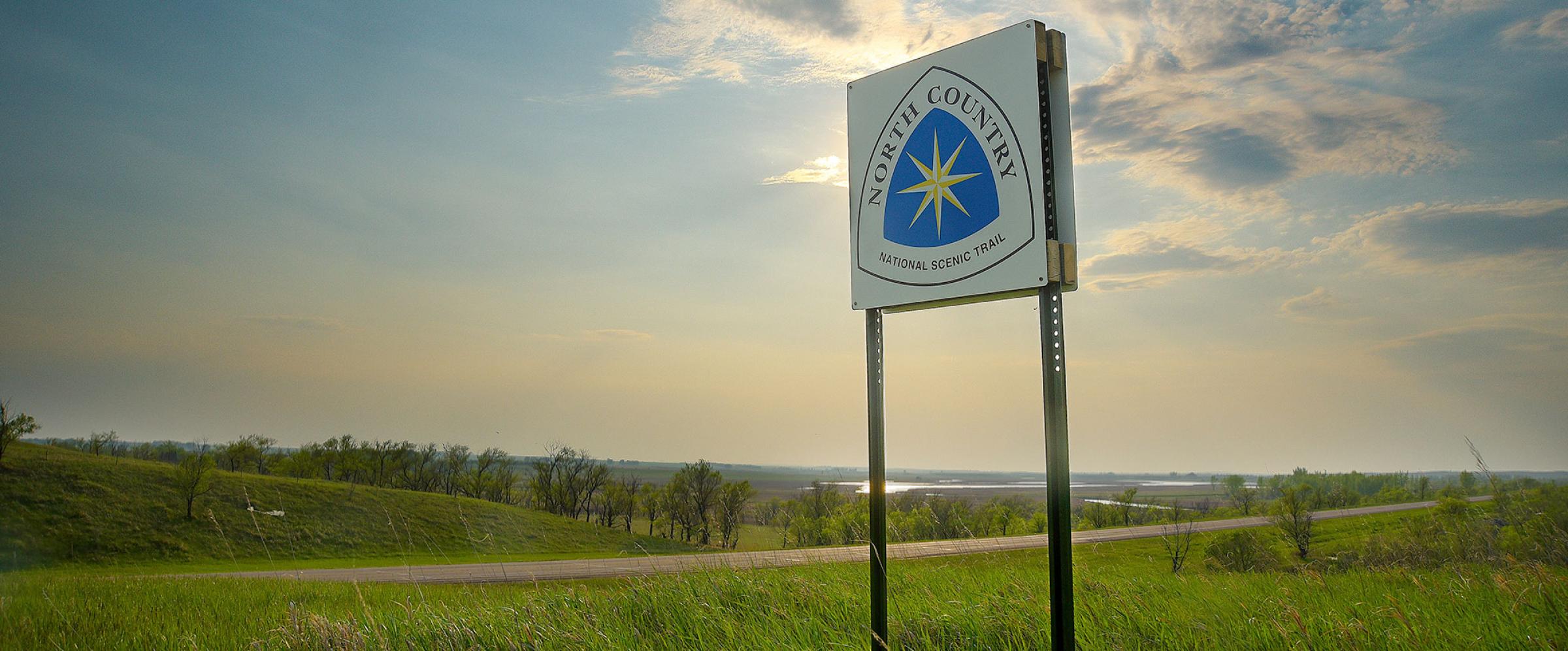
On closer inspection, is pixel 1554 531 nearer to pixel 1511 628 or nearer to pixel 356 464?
pixel 1511 628

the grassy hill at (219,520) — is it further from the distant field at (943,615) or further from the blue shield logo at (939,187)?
the blue shield logo at (939,187)

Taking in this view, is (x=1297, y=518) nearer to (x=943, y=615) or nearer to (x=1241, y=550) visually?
(x=1241, y=550)

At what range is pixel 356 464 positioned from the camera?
153ft

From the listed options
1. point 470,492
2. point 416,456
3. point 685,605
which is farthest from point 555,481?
point 685,605

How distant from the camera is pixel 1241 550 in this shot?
25438mm

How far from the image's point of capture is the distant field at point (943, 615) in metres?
4.76

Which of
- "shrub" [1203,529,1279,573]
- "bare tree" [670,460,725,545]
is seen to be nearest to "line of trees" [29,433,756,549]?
"bare tree" [670,460,725,545]

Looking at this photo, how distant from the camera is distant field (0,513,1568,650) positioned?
476 cm

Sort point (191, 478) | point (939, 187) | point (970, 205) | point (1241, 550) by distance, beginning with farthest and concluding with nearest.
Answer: point (191, 478) < point (1241, 550) < point (939, 187) < point (970, 205)

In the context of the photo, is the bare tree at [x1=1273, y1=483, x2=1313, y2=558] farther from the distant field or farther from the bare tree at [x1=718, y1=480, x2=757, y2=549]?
the distant field

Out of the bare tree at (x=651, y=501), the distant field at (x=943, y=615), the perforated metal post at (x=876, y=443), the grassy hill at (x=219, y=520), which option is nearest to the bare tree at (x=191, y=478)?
the grassy hill at (x=219, y=520)

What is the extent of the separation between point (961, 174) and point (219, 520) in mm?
41241

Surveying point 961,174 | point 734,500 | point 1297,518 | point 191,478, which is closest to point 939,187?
point 961,174

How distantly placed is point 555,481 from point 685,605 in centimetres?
3758
